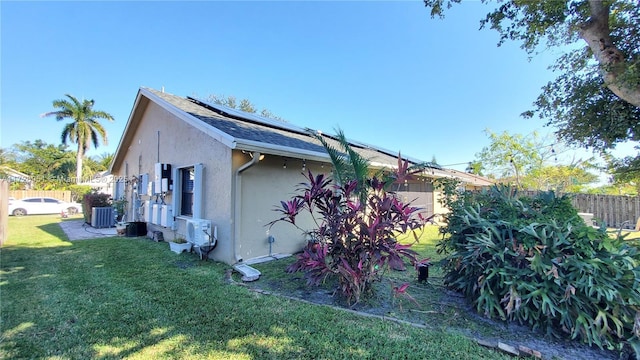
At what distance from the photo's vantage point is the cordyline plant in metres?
3.72

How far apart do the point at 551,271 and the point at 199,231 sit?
5.99m

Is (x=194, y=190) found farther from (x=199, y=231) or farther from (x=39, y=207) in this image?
(x=39, y=207)

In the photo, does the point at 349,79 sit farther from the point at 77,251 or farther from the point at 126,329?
the point at 126,329

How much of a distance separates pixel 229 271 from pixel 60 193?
25252 millimetres

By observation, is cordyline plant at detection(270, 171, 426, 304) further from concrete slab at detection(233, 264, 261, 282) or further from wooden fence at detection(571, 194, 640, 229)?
wooden fence at detection(571, 194, 640, 229)

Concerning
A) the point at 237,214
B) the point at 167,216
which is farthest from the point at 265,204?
the point at 167,216

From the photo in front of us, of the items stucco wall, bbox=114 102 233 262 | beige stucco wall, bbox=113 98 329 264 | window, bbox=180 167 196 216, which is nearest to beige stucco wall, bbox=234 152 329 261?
beige stucco wall, bbox=113 98 329 264

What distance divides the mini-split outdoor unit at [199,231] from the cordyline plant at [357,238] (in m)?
2.81

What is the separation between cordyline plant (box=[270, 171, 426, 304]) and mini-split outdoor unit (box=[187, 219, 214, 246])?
2.81 m

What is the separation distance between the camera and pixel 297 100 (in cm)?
1992

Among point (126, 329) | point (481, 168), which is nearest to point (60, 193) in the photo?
point (126, 329)

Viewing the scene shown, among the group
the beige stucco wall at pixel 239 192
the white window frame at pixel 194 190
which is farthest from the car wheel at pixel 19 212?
the white window frame at pixel 194 190

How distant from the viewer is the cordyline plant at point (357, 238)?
3.72m

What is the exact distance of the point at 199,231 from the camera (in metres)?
6.00
